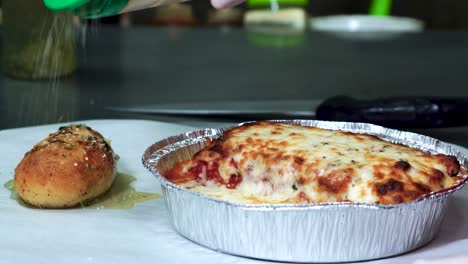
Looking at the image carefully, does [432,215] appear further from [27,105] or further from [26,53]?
[26,53]

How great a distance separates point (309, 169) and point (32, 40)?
3.75ft

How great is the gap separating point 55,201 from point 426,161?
555mm

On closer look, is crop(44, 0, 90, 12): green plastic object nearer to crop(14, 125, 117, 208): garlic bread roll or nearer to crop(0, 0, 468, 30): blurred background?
crop(14, 125, 117, 208): garlic bread roll

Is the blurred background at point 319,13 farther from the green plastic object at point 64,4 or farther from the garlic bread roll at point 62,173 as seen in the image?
the green plastic object at point 64,4

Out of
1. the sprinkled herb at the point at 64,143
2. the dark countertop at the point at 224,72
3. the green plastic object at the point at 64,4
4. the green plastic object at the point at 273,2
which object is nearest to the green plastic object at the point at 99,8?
the green plastic object at the point at 64,4

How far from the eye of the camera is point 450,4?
4.82 m

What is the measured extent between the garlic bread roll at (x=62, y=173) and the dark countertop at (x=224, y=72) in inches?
20.6

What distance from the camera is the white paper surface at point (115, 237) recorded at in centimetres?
110

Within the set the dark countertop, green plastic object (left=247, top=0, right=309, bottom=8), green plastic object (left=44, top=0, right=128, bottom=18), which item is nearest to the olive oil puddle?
green plastic object (left=44, top=0, right=128, bottom=18)

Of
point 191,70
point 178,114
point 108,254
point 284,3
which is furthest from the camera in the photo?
point 284,3

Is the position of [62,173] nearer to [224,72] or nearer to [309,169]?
[309,169]

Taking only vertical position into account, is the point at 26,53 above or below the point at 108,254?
above

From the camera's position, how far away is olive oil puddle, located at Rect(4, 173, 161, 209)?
1321 millimetres

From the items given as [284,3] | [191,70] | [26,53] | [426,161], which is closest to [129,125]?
[26,53]
